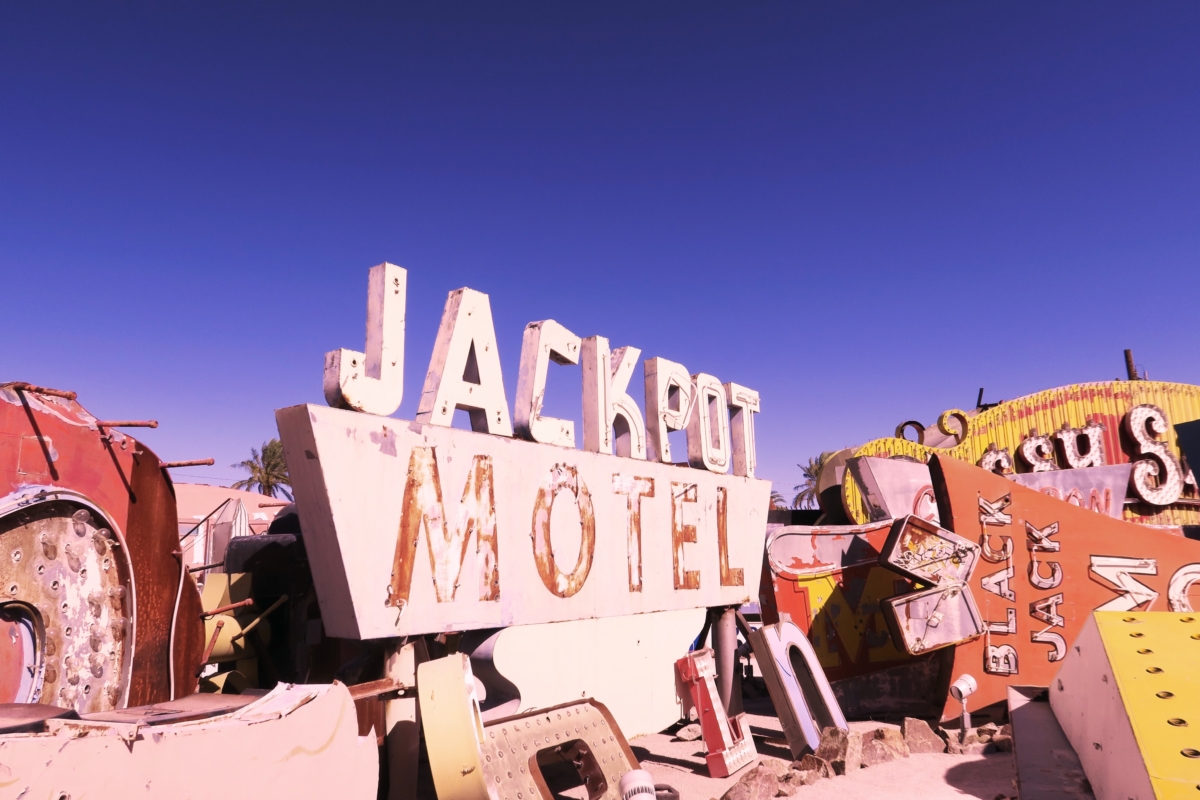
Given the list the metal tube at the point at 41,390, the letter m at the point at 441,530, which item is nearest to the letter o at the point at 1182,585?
the letter m at the point at 441,530

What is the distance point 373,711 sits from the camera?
5895 mm

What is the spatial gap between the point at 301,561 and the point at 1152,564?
1209 cm

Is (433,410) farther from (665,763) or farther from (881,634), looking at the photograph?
(881,634)

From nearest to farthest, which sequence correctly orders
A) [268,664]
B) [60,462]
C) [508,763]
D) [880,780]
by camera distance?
[60,462], [508,763], [268,664], [880,780]

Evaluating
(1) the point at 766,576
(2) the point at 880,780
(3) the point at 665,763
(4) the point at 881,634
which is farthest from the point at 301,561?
(4) the point at 881,634

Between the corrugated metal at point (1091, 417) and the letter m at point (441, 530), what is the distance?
42.1 ft

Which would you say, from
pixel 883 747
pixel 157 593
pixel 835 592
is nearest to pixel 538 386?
pixel 157 593

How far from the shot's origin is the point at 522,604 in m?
7.00

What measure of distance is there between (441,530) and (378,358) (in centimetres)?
149

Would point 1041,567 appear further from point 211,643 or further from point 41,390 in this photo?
point 41,390

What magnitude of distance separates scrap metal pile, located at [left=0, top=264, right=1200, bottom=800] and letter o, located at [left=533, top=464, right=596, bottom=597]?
32 millimetres

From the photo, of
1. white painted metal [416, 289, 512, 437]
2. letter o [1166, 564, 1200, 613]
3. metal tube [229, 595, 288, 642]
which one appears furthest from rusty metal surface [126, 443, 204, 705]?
letter o [1166, 564, 1200, 613]

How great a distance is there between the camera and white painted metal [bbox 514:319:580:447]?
7375 millimetres

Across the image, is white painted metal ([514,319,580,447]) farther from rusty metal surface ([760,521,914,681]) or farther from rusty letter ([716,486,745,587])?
rusty metal surface ([760,521,914,681])
